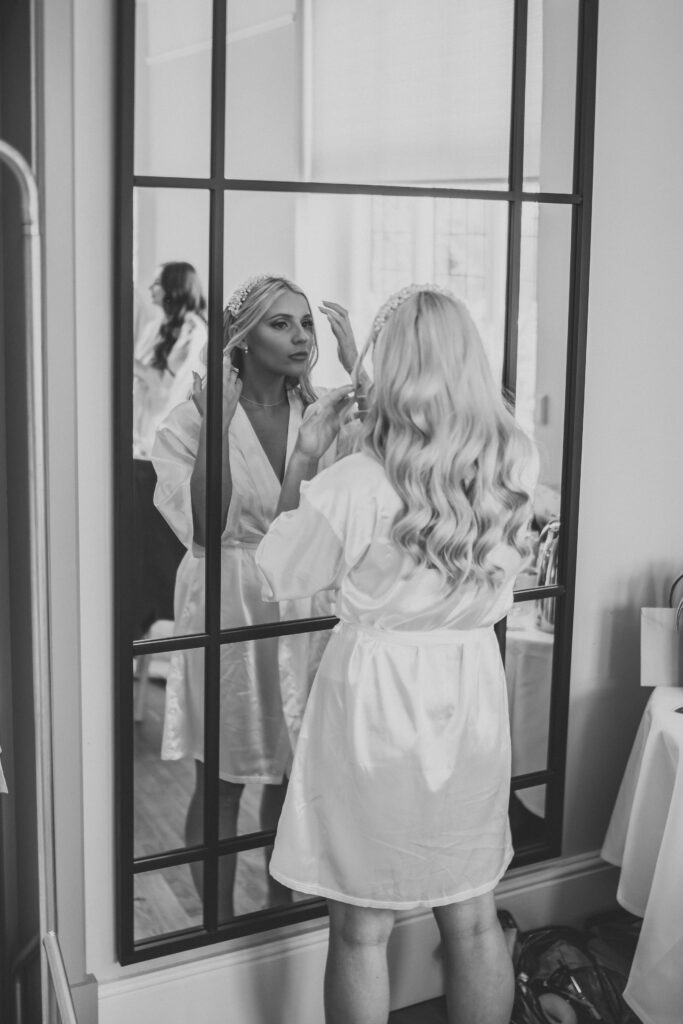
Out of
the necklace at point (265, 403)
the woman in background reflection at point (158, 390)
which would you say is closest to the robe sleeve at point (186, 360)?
the woman in background reflection at point (158, 390)

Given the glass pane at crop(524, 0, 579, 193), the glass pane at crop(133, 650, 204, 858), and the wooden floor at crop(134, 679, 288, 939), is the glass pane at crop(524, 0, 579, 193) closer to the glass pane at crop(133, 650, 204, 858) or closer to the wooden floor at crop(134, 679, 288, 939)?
the glass pane at crop(133, 650, 204, 858)

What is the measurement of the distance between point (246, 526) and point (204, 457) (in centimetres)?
16

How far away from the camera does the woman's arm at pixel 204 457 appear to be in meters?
1.93

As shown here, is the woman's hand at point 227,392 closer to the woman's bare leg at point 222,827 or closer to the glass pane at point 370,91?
the glass pane at point 370,91

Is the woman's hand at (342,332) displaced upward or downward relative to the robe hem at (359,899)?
upward

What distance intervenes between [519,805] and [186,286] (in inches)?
56.8

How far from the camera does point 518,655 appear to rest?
7.88 ft

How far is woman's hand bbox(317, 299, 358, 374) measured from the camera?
2.00m

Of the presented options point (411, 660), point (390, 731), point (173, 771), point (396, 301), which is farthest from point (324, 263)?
point (173, 771)

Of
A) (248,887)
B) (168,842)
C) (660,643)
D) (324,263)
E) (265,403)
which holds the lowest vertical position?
(248,887)

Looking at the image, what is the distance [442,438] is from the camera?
167 cm

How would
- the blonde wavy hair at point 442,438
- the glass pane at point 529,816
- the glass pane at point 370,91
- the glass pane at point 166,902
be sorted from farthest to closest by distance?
the glass pane at point 529,816, the glass pane at point 166,902, the glass pane at point 370,91, the blonde wavy hair at point 442,438

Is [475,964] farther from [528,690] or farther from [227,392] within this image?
[227,392]

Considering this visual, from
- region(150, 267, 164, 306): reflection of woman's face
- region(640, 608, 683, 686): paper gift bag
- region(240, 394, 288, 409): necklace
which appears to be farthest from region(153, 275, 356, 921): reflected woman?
region(640, 608, 683, 686): paper gift bag
